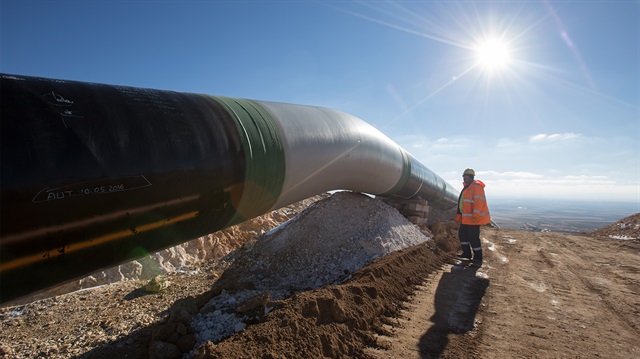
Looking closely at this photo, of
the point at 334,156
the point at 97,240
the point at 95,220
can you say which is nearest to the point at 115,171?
the point at 95,220

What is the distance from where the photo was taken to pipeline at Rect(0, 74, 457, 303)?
5.58ft

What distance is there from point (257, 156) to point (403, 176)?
18.8 ft

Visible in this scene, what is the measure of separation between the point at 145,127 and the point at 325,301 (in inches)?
94.0

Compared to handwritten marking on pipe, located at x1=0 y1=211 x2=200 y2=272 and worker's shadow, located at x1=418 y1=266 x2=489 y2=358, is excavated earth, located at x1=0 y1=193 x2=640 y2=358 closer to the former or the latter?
worker's shadow, located at x1=418 y1=266 x2=489 y2=358

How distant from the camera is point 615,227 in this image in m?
13.0

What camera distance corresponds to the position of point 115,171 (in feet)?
6.44

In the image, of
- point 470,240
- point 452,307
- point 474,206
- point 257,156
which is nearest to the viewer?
point 257,156

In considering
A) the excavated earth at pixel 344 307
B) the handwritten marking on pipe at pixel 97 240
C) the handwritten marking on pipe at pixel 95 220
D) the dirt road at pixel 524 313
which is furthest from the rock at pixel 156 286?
the dirt road at pixel 524 313

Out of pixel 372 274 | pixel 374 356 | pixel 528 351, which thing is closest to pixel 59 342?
pixel 374 356

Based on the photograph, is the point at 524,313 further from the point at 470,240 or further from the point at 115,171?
the point at 115,171

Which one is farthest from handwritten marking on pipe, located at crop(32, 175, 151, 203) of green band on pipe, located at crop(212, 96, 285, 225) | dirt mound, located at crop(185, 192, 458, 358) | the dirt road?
the dirt road

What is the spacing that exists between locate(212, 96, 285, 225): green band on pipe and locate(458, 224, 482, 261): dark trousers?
16.6ft

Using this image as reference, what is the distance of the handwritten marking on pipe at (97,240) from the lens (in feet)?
5.68

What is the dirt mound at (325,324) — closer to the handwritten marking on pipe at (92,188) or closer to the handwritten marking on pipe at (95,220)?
the handwritten marking on pipe at (95,220)
